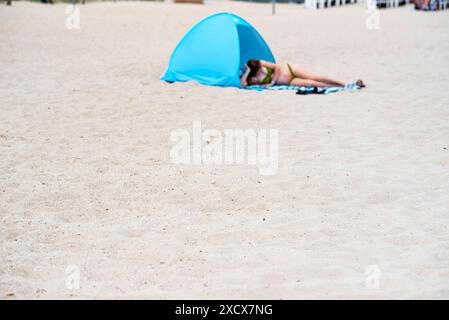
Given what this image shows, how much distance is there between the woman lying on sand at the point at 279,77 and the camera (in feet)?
27.2

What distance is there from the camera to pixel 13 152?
5.46 m

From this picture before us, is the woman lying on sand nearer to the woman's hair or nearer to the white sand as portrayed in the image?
the woman's hair

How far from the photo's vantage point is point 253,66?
837cm

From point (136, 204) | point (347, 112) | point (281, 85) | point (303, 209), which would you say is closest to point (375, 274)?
point (303, 209)

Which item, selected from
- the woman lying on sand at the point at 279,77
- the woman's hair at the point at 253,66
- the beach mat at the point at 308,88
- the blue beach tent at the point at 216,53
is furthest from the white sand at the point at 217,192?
the woman's hair at the point at 253,66

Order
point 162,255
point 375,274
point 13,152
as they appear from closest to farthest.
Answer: point 375,274
point 162,255
point 13,152

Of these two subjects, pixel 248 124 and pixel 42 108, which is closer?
pixel 248 124

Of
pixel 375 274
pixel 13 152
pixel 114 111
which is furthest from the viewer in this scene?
pixel 114 111

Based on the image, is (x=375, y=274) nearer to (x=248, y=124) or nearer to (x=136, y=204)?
(x=136, y=204)

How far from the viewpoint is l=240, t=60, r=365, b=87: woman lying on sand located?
8.29 meters

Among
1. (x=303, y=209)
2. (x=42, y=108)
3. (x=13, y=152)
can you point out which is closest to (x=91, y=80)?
(x=42, y=108)

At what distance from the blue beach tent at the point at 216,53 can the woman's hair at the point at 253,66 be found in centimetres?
15

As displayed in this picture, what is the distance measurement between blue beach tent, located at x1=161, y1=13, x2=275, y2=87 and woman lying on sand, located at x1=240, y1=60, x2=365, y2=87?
171 millimetres

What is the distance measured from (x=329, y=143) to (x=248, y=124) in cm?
100
